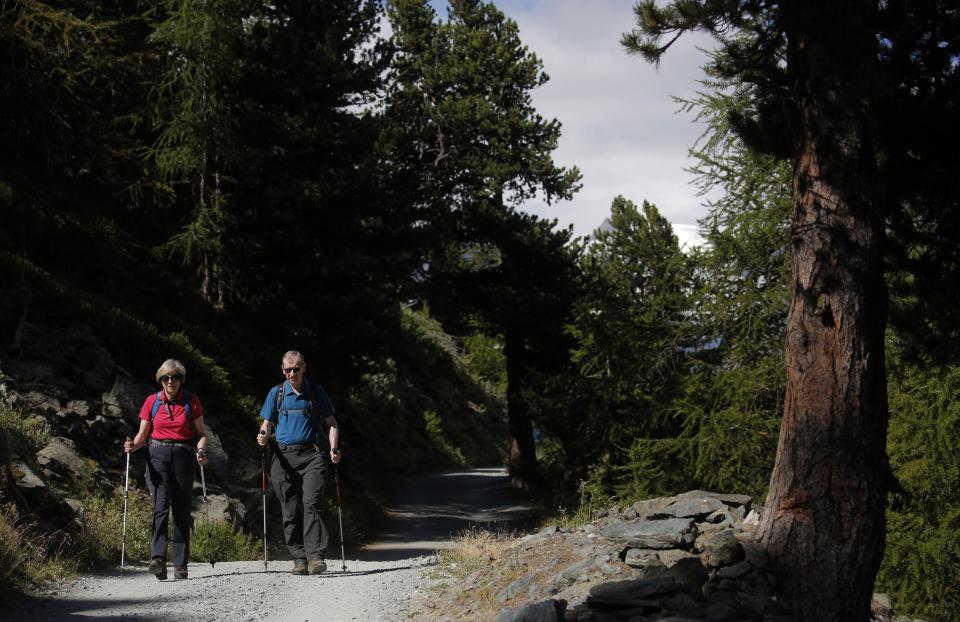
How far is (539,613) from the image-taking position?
605 cm

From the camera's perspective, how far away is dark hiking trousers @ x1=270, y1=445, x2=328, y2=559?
32.1ft

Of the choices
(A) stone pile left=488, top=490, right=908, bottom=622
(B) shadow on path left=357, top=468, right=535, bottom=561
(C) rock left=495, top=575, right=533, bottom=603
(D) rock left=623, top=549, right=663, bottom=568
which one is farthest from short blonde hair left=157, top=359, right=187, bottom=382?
(B) shadow on path left=357, top=468, right=535, bottom=561

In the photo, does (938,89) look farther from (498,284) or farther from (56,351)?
(498,284)

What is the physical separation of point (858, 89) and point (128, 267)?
1564 cm

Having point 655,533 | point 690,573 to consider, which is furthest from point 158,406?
point 690,573

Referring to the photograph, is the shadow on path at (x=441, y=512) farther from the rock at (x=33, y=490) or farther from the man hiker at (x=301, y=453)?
the rock at (x=33, y=490)

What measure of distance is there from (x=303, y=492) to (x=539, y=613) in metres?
4.52

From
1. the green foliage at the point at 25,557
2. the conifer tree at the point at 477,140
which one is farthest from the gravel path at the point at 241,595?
the conifer tree at the point at 477,140

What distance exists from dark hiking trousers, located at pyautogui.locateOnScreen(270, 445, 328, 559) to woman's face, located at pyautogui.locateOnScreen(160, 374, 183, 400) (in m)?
1.31

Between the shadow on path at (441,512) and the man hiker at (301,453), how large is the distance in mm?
4937

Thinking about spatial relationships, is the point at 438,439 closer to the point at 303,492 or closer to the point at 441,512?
the point at 441,512

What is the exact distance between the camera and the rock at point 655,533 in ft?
25.3

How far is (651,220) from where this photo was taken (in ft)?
103

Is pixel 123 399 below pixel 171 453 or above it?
above
